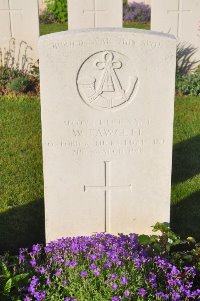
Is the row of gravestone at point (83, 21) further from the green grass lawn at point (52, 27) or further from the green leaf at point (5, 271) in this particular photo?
the green grass lawn at point (52, 27)

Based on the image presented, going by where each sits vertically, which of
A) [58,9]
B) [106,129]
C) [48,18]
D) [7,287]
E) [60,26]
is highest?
[58,9]

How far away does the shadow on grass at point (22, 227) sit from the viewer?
13.6 feet

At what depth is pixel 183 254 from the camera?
143 inches

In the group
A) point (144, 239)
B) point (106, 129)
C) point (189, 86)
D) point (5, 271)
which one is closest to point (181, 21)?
point (189, 86)

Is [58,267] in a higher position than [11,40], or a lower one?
lower

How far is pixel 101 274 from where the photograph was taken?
288cm

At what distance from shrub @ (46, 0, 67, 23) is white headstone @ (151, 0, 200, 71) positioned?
31.0ft

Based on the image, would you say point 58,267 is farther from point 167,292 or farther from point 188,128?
point 188,128

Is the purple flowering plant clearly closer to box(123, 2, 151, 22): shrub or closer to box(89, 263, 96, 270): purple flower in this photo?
box(89, 263, 96, 270): purple flower

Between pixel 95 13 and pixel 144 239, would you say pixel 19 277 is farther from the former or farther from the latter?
pixel 95 13

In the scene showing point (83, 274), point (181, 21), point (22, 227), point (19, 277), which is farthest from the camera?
point (181, 21)

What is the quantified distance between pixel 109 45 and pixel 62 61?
331mm

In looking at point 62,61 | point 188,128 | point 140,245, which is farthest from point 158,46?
point 188,128

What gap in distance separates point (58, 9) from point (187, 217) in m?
14.5
